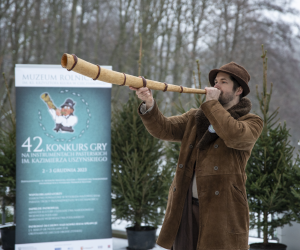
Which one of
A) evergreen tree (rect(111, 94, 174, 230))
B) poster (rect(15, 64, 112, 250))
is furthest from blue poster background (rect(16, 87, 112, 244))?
evergreen tree (rect(111, 94, 174, 230))

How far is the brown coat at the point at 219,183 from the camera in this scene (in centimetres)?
228

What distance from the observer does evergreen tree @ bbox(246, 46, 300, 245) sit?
4020 millimetres

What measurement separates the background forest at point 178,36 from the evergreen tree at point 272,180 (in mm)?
5346

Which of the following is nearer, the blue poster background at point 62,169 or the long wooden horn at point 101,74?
the long wooden horn at point 101,74

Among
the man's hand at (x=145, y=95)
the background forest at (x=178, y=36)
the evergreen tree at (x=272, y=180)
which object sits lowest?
the evergreen tree at (x=272, y=180)

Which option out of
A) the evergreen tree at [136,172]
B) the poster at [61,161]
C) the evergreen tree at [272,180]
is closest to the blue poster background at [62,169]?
the poster at [61,161]

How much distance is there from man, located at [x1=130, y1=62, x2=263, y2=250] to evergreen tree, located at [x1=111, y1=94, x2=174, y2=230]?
2.21m

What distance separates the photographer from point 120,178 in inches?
185

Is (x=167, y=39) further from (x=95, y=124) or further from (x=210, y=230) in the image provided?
(x=210, y=230)

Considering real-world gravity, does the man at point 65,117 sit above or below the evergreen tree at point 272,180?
above

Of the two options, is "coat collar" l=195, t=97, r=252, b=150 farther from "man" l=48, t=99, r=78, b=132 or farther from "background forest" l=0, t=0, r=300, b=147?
"background forest" l=0, t=0, r=300, b=147

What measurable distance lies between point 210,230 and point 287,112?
8.33 metres

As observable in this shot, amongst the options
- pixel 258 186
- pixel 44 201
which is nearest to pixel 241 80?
pixel 258 186

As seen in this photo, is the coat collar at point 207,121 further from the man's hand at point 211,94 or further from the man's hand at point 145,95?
the man's hand at point 145,95
